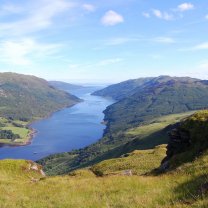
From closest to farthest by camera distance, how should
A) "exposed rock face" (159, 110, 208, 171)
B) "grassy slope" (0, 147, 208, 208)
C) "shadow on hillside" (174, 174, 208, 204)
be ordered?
"shadow on hillside" (174, 174, 208, 204) → "grassy slope" (0, 147, 208, 208) → "exposed rock face" (159, 110, 208, 171)

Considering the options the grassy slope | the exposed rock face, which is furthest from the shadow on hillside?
the exposed rock face

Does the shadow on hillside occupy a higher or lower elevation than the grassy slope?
higher

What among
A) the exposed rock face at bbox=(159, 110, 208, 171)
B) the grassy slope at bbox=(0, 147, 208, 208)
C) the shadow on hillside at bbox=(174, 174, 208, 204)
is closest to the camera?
the shadow on hillside at bbox=(174, 174, 208, 204)

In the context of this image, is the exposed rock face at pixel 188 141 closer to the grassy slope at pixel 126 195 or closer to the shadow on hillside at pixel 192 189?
the grassy slope at pixel 126 195

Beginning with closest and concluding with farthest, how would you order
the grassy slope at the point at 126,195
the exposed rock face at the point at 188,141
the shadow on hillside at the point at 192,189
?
the shadow on hillside at the point at 192,189, the grassy slope at the point at 126,195, the exposed rock face at the point at 188,141

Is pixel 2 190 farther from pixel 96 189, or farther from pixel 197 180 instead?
pixel 197 180

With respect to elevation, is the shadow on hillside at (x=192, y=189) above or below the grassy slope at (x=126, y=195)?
above

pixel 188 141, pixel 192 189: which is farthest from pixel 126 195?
pixel 188 141

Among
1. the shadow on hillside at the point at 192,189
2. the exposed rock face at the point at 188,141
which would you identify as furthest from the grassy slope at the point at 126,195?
the exposed rock face at the point at 188,141

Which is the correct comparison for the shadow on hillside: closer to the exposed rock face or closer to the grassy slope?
the grassy slope

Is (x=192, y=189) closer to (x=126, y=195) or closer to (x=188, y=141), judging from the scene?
(x=126, y=195)

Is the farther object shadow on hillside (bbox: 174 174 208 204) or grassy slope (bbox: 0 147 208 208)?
grassy slope (bbox: 0 147 208 208)
